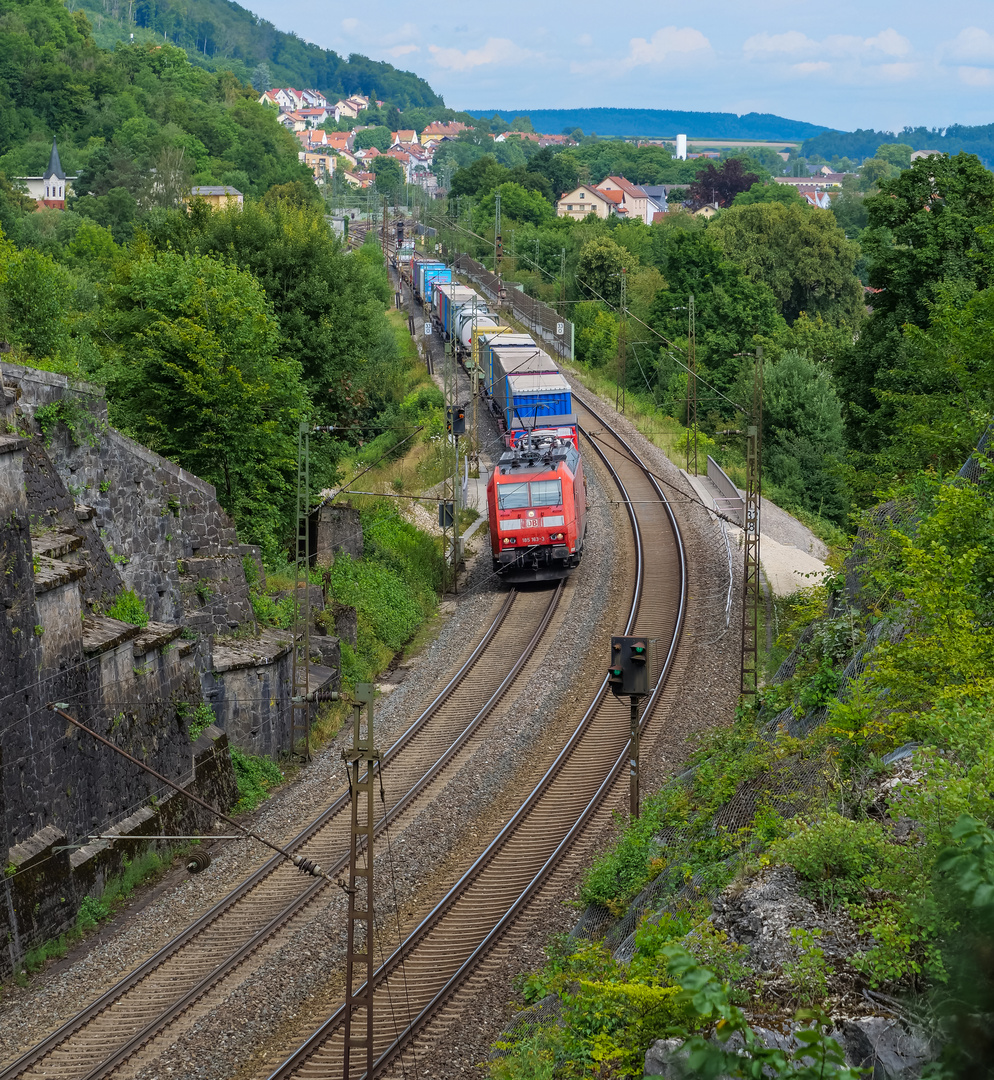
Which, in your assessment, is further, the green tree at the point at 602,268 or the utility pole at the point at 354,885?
the green tree at the point at 602,268

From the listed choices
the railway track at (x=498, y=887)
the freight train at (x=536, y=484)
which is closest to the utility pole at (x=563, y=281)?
the freight train at (x=536, y=484)

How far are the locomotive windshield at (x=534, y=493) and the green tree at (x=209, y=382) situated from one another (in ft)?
17.5

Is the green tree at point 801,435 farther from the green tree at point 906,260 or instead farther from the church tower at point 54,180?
the church tower at point 54,180

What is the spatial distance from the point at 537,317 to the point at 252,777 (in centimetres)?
4959

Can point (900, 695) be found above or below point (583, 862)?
above

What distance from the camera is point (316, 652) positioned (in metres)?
26.0

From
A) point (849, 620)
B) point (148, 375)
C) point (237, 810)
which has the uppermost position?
point (148, 375)

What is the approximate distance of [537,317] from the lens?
2692 inches

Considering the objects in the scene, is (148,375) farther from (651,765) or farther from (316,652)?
(651,765)

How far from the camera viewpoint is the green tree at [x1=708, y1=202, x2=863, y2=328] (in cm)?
7819

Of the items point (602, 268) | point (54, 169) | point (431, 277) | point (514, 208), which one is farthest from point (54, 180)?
point (602, 268)

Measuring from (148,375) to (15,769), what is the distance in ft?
40.3

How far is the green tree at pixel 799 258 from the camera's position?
7819 cm

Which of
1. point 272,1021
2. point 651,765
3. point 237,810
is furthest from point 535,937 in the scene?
point 237,810
